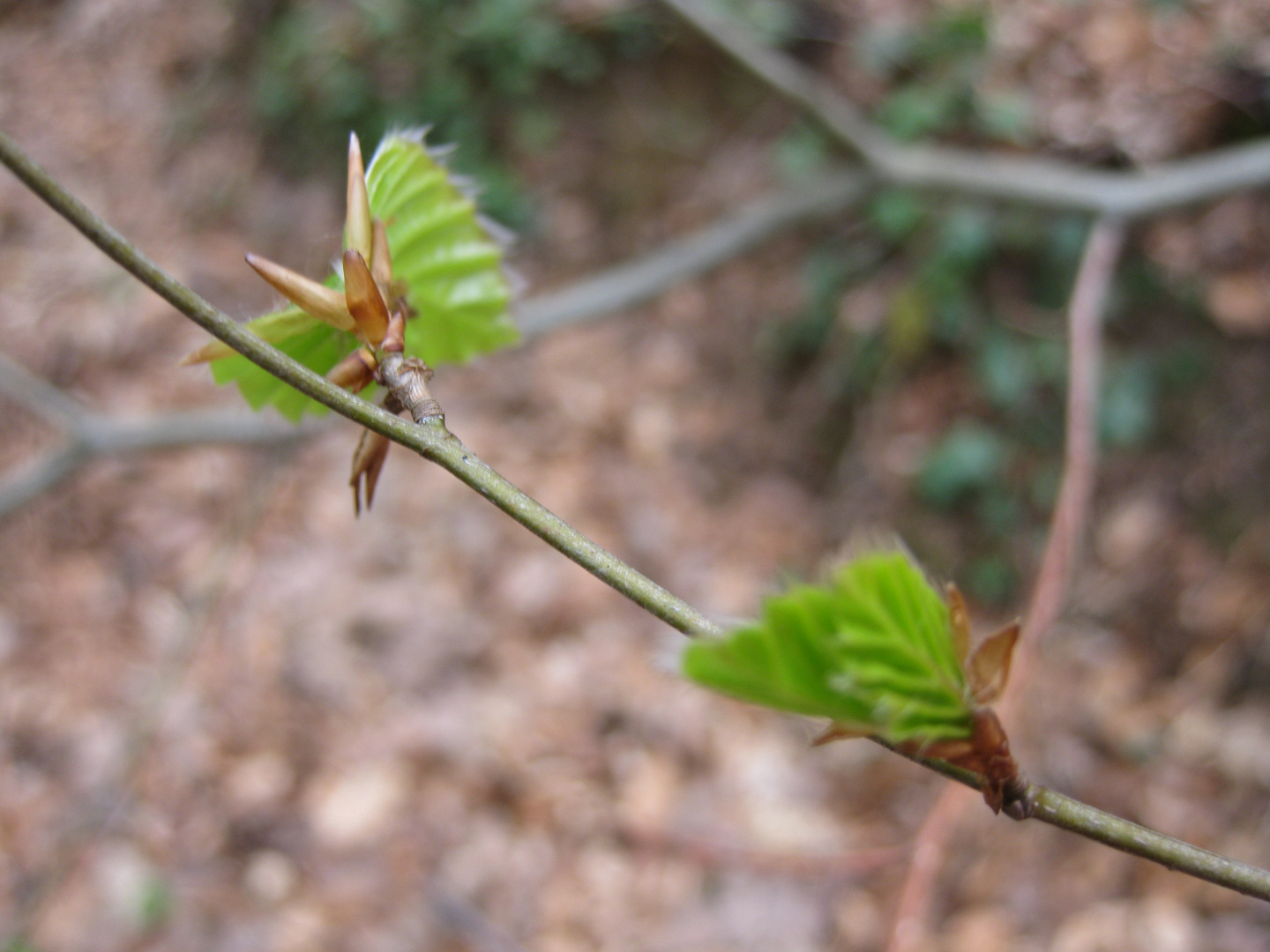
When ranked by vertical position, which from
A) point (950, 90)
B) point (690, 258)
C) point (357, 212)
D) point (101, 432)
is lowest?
point (357, 212)

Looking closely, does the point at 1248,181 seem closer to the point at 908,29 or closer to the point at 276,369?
the point at 908,29

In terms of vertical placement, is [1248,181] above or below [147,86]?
below

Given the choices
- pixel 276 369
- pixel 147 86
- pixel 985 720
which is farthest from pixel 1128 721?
pixel 147 86

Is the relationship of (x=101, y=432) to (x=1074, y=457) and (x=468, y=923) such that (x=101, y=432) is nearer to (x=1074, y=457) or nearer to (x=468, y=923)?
(x=468, y=923)

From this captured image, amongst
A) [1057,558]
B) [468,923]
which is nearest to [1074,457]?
[1057,558]

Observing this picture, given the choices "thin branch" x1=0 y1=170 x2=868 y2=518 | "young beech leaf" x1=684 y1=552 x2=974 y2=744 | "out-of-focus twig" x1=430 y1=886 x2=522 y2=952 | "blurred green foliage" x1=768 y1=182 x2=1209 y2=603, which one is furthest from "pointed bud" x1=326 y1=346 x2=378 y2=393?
"blurred green foliage" x1=768 y1=182 x2=1209 y2=603

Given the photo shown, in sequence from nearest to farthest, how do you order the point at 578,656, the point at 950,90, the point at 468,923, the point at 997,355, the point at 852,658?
the point at 852,658 < the point at 468,923 < the point at 578,656 < the point at 997,355 < the point at 950,90

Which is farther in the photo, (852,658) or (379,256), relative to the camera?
(379,256)

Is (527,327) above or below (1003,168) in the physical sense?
below
